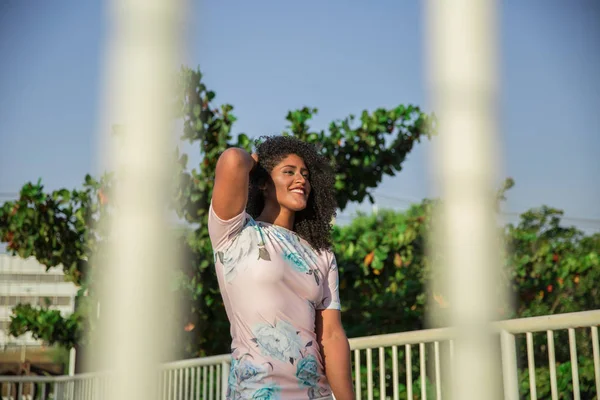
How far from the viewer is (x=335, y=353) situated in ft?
7.52

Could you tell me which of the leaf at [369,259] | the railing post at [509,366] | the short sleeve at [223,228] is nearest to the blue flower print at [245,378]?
the short sleeve at [223,228]

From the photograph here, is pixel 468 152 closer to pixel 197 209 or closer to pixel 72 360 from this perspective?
pixel 197 209

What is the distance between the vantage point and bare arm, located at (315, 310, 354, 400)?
7.39 feet

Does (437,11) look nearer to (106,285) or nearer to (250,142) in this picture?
(106,285)

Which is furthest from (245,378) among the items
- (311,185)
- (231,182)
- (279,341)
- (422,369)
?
(422,369)

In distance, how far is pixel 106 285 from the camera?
3.06ft

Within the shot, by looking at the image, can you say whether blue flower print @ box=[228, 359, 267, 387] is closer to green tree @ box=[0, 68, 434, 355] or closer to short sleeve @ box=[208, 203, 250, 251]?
short sleeve @ box=[208, 203, 250, 251]

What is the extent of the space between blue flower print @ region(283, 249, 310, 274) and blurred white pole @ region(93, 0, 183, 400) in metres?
1.37

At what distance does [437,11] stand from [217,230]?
140 cm

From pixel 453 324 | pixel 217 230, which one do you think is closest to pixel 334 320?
pixel 217 230

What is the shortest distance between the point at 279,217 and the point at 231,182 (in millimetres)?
422

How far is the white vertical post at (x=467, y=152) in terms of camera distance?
3.11 ft

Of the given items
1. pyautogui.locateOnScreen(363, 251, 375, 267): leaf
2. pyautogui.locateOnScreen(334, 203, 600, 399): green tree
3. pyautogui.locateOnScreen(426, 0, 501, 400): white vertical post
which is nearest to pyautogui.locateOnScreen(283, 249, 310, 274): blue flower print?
pyautogui.locateOnScreen(426, 0, 501, 400): white vertical post

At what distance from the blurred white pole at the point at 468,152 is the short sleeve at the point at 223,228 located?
132 centimetres
